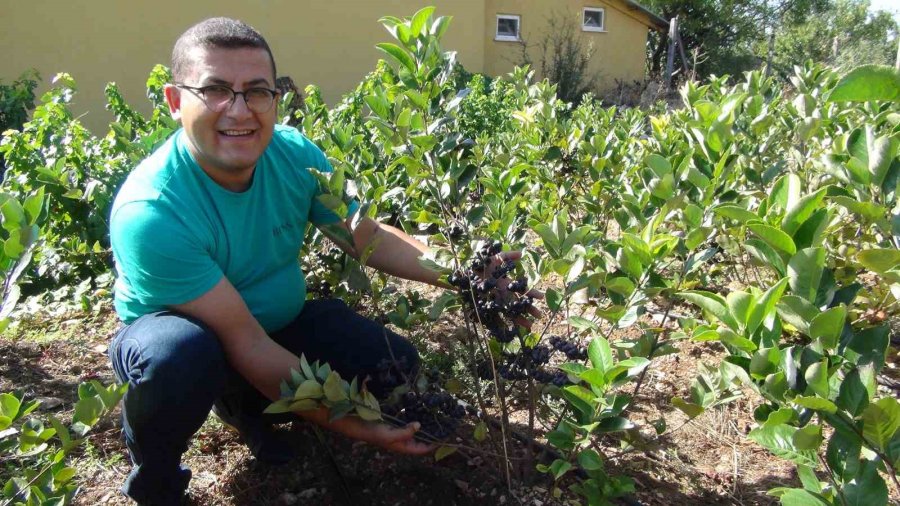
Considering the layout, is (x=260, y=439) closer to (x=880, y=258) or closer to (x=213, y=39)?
(x=213, y=39)

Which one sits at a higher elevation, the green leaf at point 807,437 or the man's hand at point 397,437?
the green leaf at point 807,437

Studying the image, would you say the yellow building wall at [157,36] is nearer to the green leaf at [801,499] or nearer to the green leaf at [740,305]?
the green leaf at [740,305]

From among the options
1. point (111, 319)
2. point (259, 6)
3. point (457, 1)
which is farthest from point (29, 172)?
point (457, 1)

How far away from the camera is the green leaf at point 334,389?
1.52 metres

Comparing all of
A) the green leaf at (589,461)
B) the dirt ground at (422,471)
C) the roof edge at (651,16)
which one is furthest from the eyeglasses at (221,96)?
the roof edge at (651,16)

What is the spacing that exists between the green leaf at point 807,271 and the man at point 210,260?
0.72 m

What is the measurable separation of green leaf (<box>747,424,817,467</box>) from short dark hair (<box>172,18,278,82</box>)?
1.47m

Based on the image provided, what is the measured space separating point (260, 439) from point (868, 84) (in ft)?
6.01

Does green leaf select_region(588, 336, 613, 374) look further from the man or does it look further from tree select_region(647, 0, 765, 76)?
tree select_region(647, 0, 765, 76)

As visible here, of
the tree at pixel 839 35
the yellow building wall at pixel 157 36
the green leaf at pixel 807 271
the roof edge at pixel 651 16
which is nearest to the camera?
the green leaf at pixel 807 271

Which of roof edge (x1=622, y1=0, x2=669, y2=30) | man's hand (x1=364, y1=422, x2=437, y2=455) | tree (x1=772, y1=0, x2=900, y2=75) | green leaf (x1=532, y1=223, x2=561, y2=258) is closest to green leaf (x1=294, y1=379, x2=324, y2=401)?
man's hand (x1=364, y1=422, x2=437, y2=455)

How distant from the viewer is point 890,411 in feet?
3.25

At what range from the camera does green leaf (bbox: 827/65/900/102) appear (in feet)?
3.21

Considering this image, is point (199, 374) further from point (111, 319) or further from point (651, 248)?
point (111, 319)
